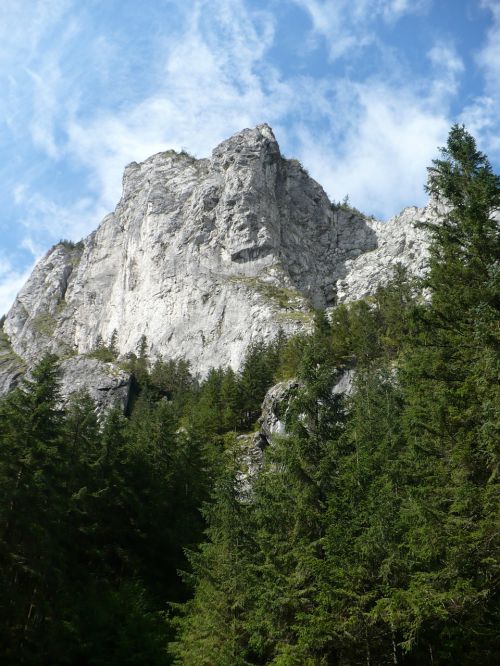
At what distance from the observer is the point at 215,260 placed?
98000 mm

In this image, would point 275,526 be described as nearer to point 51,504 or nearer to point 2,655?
point 51,504

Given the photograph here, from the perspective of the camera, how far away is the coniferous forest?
13812 mm

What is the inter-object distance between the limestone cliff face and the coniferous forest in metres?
50.4

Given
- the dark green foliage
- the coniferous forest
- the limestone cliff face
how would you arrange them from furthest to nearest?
the limestone cliff face, the coniferous forest, the dark green foliage

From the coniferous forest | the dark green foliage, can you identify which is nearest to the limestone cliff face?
the coniferous forest

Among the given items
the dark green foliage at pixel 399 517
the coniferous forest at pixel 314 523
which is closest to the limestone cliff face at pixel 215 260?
the coniferous forest at pixel 314 523

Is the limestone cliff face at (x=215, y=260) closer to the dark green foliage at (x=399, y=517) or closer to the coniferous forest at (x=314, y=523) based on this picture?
the coniferous forest at (x=314, y=523)

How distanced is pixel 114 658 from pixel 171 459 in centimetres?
1234

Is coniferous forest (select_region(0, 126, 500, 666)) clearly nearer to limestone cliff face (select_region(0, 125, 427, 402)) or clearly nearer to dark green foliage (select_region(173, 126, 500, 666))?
dark green foliage (select_region(173, 126, 500, 666))

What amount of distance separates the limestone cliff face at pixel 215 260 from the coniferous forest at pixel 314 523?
50.4 meters

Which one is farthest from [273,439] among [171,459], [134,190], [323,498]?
[134,190]

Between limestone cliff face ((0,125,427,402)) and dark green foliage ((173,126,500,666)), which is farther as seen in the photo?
limestone cliff face ((0,125,427,402))

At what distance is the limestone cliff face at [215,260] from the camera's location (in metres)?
88.7

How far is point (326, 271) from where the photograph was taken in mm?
114938
